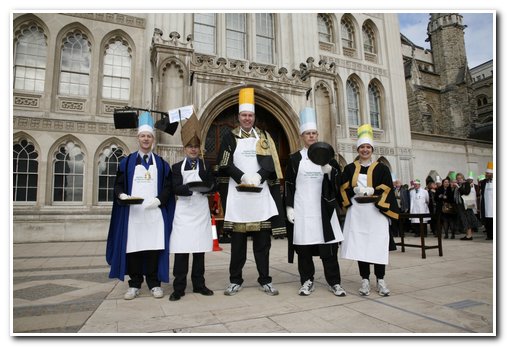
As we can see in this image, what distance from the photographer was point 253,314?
9.65 ft

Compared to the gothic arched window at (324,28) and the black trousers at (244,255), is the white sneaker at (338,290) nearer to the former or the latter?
the black trousers at (244,255)

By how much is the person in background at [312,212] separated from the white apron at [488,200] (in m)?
7.49

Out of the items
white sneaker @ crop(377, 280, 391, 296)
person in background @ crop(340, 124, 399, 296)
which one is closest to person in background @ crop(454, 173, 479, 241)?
person in background @ crop(340, 124, 399, 296)

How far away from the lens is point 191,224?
3906 mm

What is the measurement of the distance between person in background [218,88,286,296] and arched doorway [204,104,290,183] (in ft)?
23.1

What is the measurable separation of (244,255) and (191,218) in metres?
0.78

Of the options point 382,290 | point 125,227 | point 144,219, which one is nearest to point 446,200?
point 382,290

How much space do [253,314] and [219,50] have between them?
12.1 metres

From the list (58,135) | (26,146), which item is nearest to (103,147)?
(58,135)

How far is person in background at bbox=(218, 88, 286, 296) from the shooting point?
3.89 meters

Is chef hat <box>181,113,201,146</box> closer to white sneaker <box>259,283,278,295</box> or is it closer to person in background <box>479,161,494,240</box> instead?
white sneaker <box>259,283,278,295</box>

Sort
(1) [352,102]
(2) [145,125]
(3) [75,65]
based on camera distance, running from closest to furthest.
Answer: (2) [145,125] → (3) [75,65] → (1) [352,102]

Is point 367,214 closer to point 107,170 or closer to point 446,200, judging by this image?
point 446,200

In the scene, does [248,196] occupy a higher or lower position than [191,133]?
lower
